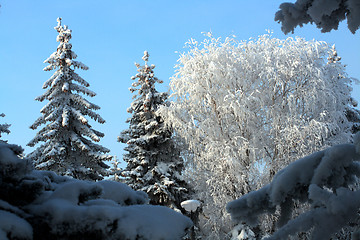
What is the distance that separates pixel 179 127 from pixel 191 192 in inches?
181

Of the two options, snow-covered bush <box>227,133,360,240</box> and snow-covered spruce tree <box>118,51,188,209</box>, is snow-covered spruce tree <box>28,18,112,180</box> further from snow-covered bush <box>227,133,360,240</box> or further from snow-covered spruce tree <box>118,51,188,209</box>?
snow-covered bush <box>227,133,360,240</box>

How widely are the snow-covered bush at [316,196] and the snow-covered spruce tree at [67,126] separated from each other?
593 inches

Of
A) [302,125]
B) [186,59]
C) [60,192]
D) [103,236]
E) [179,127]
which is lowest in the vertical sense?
[103,236]

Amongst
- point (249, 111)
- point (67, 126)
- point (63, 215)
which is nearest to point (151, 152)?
point (67, 126)

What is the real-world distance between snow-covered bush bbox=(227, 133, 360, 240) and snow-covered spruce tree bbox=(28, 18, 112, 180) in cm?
1506

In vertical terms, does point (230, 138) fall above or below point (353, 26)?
above

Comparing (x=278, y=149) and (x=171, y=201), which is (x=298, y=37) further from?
(x=171, y=201)

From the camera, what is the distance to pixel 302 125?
15.1m

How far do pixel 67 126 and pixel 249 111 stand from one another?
842cm

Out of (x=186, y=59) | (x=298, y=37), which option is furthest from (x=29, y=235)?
(x=298, y=37)

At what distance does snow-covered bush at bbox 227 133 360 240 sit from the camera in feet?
6.97

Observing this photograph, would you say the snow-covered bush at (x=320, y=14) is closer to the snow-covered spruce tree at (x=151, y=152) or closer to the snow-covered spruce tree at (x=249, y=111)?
the snow-covered spruce tree at (x=249, y=111)

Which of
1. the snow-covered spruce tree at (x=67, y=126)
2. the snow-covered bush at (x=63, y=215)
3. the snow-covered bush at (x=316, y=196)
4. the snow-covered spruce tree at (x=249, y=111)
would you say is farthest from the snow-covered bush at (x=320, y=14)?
the snow-covered spruce tree at (x=67, y=126)

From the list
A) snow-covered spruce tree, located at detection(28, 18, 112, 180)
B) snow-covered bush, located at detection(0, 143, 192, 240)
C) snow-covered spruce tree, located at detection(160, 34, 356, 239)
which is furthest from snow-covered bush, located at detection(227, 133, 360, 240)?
snow-covered spruce tree, located at detection(28, 18, 112, 180)
